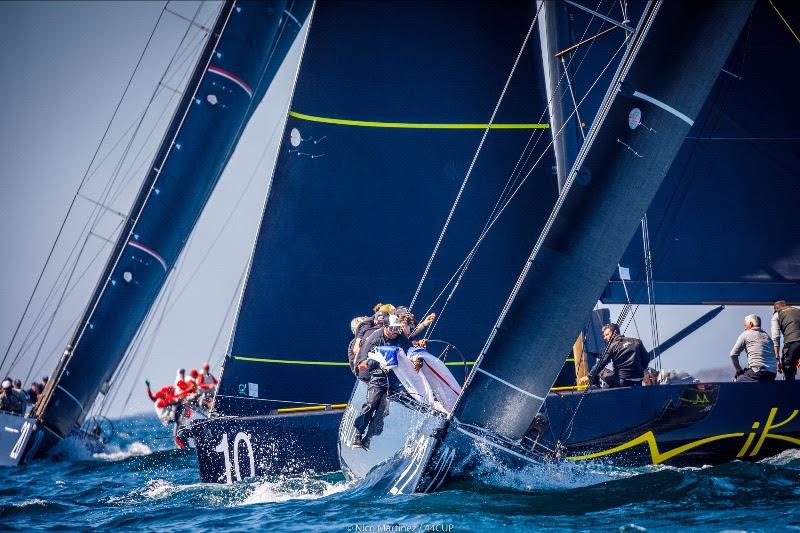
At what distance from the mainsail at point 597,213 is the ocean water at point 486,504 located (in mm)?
667

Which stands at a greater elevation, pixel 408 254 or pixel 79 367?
pixel 408 254

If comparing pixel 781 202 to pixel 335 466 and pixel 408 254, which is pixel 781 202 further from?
pixel 335 466

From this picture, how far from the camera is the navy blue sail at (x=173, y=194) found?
14922mm

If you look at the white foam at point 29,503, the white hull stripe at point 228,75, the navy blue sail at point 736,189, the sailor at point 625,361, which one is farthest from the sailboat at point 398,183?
the white hull stripe at point 228,75

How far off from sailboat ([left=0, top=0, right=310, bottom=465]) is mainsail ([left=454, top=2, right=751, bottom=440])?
370 inches

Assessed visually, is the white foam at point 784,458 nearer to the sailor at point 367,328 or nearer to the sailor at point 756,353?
the sailor at point 756,353

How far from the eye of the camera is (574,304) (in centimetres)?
681

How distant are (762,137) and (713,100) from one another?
84 cm

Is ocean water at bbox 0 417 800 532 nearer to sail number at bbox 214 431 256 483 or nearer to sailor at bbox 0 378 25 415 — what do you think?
sail number at bbox 214 431 256 483

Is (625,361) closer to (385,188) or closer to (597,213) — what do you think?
(597,213)

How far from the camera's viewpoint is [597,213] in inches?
266

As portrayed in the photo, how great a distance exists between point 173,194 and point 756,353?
33.2 feet

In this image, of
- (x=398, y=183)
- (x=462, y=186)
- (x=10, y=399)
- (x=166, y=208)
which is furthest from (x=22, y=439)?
(x=462, y=186)

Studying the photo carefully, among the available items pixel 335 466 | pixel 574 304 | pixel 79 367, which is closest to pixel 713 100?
pixel 574 304
